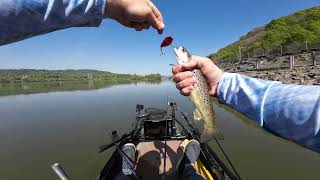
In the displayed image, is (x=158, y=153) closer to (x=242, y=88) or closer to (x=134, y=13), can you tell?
(x=242, y=88)

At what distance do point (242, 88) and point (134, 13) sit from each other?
41.6 inches

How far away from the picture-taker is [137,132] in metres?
8.75

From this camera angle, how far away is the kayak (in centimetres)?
598

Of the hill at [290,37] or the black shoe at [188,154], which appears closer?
the black shoe at [188,154]

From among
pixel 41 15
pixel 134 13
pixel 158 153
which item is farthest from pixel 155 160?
pixel 41 15

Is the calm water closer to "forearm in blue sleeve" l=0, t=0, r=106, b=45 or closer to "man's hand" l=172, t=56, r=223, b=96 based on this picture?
"man's hand" l=172, t=56, r=223, b=96

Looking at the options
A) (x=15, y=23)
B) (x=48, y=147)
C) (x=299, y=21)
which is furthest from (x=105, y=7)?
(x=299, y=21)

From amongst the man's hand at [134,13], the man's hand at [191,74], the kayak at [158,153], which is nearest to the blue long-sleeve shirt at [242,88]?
the man's hand at [134,13]

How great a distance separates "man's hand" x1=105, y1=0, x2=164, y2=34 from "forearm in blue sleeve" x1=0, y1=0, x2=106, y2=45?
5.8 inches

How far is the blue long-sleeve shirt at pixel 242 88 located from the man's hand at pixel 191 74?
0.98 ft

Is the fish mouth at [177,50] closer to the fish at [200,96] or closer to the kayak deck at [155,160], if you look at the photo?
the fish at [200,96]

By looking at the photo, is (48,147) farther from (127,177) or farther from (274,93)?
(274,93)

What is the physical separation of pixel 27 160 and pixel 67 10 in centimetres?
1225

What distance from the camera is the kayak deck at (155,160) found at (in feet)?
22.2
